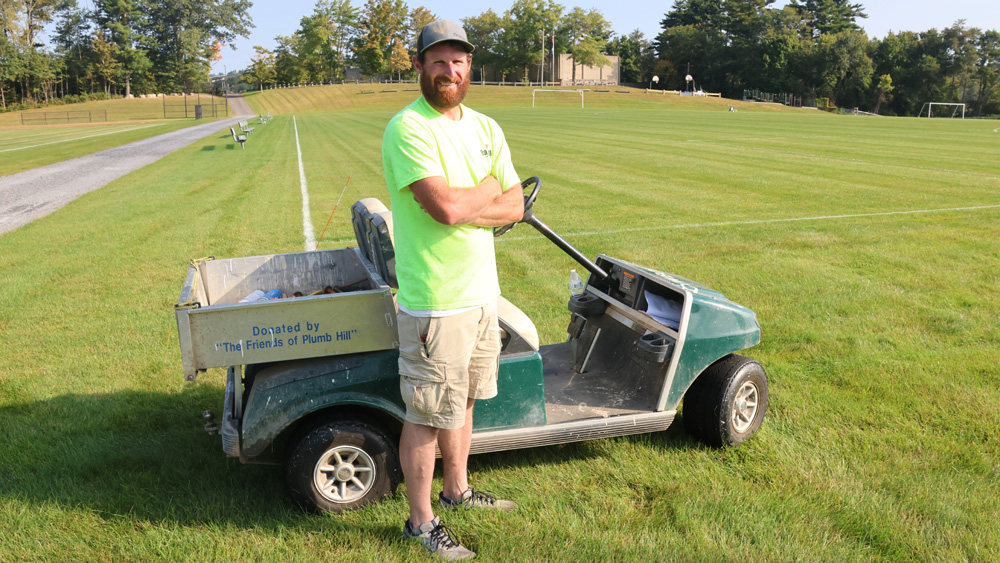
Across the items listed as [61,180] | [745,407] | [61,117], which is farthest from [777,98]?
[745,407]

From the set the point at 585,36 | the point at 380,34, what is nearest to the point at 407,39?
the point at 380,34

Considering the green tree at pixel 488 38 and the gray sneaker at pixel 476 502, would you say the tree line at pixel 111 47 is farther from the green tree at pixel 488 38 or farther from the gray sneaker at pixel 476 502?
the gray sneaker at pixel 476 502

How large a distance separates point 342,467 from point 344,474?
0.04 meters

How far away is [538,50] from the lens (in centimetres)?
11319

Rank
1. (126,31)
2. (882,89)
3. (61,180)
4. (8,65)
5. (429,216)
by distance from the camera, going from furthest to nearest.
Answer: (126,31)
(882,89)
(8,65)
(61,180)
(429,216)

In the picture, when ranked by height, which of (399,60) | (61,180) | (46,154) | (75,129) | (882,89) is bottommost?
(61,180)

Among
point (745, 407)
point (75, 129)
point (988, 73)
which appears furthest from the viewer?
point (988, 73)

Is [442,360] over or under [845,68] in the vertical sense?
under

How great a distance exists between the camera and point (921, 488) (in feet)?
10.7

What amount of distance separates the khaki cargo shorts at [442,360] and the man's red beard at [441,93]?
0.79m

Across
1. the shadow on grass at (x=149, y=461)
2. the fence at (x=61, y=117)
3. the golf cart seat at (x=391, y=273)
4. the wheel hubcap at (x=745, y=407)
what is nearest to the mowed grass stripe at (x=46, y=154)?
the shadow on grass at (x=149, y=461)

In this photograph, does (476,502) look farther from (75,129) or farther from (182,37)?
(182,37)

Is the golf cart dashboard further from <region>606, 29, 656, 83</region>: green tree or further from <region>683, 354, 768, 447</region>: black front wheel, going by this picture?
<region>606, 29, 656, 83</region>: green tree

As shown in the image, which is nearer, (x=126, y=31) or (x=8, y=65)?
(x=8, y=65)
